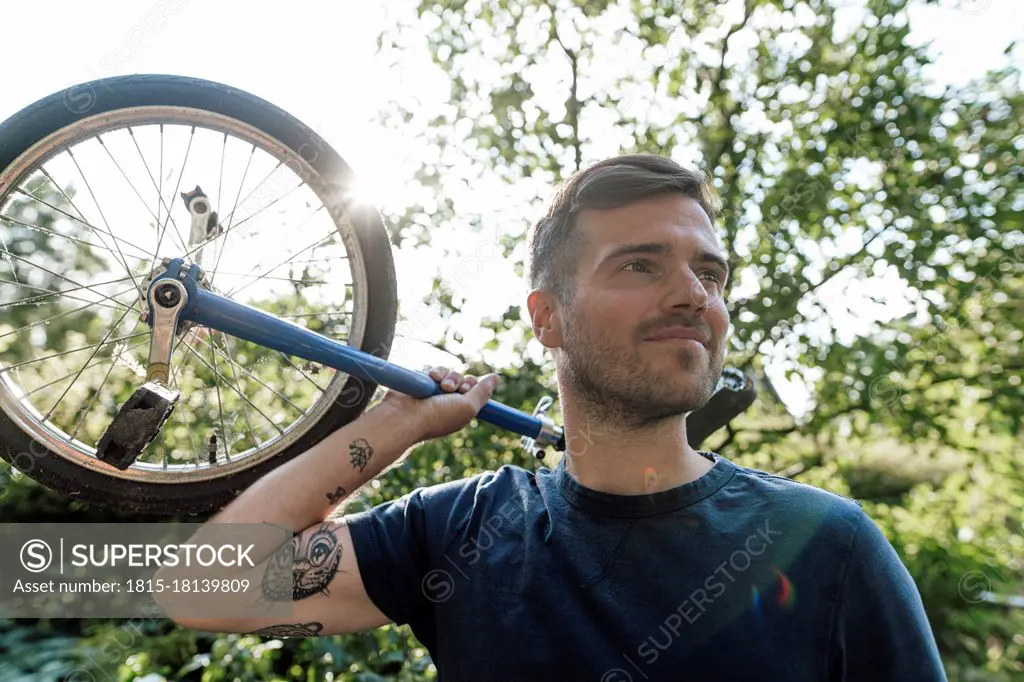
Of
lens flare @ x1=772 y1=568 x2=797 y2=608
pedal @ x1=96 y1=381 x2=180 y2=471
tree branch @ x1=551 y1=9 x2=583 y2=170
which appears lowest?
lens flare @ x1=772 y1=568 x2=797 y2=608

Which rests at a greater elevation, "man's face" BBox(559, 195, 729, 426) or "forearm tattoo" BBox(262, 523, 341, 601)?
"man's face" BBox(559, 195, 729, 426)

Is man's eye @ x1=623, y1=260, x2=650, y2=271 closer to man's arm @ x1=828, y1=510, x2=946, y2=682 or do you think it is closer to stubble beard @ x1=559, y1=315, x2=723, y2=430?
stubble beard @ x1=559, y1=315, x2=723, y2=430

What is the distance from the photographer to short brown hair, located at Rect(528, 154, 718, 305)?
5.91 ft

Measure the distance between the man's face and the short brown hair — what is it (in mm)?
30

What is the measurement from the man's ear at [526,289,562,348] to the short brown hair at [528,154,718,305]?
3cm

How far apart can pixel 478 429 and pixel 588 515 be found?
164 centimetres

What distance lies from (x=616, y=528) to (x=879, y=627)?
1.72 feet

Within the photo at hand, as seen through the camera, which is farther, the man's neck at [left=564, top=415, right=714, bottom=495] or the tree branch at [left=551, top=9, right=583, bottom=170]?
the tree branch at [left=551, top=9, right=583, bottom=170]

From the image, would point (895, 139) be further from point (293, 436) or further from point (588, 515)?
point (293, 436)

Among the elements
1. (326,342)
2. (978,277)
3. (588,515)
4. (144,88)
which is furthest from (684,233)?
(978,277)

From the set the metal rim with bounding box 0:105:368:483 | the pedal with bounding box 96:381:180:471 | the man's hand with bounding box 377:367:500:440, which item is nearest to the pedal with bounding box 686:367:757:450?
the man's hand with bounding box 377:367:500:440

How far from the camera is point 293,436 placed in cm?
183

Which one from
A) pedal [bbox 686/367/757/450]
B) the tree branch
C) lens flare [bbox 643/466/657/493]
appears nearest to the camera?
lens flare [bbox 643/466/657/493]

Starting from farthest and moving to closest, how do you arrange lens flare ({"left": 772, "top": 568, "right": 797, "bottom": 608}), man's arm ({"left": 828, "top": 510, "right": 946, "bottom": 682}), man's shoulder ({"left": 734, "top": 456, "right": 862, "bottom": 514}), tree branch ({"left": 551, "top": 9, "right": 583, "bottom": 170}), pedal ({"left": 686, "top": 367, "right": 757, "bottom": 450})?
tree branch ({"left": 551, "top": 9, "right": 583, "bottom": 170}) < pedal ({"left": 686, "top": 367, "right": 757, "bottom": 450}) < man's shoulder ({"left": 734, "top": 456, "right": 862, "bottom": 514}) < lens flare ({"left": 772, "top": 568, "right": 797, "bottom": 608}) < man's arm ({"left": 828, "top": 510, "right": 946, "bottom": 682})
